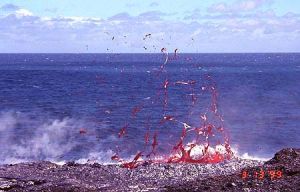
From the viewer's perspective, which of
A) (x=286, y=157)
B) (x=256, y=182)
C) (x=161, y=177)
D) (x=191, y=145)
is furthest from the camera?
(x=191, y=145)

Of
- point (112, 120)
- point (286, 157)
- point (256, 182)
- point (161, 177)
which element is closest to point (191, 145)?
point (286, 157)

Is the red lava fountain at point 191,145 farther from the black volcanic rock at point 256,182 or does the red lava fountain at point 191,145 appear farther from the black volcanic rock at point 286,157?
the black volcanic rock at point 256,182

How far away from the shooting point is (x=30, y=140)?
5019 cm

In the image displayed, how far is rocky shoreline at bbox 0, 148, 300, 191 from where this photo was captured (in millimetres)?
21052

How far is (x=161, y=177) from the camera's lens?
83.8ft

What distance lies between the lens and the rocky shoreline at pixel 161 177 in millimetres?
21052

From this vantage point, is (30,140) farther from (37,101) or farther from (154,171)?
(37,101)

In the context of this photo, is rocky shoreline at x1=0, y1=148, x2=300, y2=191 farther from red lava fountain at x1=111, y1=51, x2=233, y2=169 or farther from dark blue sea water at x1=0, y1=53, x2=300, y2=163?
dark blue sea water at x1=0, y1=53, x2=300, y2=163
